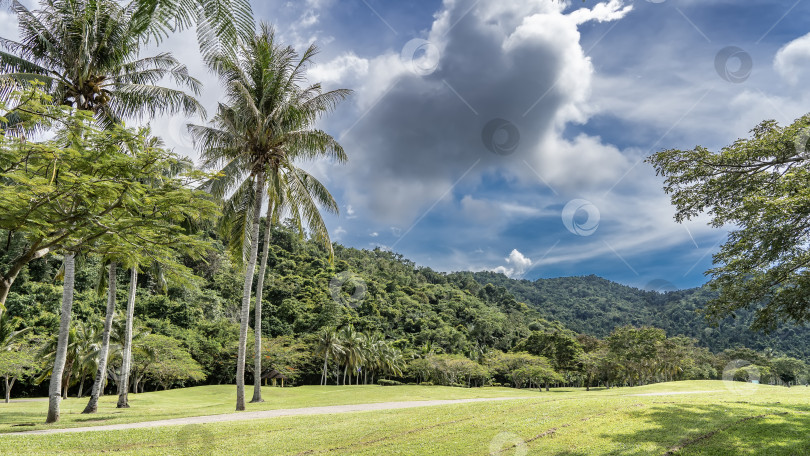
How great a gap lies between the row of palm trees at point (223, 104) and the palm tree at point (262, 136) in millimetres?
45

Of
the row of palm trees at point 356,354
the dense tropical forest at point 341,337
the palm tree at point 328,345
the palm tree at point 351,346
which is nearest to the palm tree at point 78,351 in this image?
the dense tropical forest at point 341,337

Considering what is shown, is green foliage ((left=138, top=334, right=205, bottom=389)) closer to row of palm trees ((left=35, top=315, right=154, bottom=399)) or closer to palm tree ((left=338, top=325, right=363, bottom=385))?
row of palm trees ((left=35, top=315, right=154, bottom=399))

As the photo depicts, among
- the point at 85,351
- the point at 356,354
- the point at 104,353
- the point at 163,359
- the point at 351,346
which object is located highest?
the point at 104,353

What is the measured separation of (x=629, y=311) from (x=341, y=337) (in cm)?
9965

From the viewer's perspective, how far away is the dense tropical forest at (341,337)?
123ft

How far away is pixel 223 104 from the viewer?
A: 1866 cm

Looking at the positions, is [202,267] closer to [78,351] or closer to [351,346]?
[351,346]

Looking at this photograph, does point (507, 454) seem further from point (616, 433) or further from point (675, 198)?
point (675, 198)

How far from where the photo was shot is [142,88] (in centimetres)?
1504

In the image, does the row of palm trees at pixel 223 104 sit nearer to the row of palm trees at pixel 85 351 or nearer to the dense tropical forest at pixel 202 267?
the dense tropical forest at pixel 202 267

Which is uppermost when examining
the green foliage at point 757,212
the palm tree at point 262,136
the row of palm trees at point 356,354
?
the palm tree at point 262,136

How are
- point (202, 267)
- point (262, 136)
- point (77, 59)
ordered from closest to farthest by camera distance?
point (77, 59), point (262, 136), point (202, 267)

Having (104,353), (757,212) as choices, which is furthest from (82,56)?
(757,212)

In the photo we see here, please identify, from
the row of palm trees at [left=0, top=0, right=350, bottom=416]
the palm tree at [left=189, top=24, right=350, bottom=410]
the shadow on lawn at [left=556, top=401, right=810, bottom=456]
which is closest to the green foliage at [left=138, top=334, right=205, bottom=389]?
the row of palm trees at [left=0, top=0, right=350, bottom=416]
